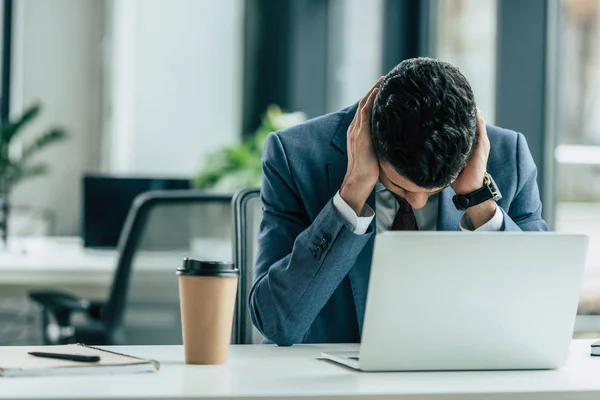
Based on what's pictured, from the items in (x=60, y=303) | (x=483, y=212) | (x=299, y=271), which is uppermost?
(x=483, y=212)

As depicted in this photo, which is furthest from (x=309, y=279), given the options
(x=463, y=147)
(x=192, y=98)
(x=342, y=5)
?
(x=192, y=98)

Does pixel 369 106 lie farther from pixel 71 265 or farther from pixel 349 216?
pixel 71 265

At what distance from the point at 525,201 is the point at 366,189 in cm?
41

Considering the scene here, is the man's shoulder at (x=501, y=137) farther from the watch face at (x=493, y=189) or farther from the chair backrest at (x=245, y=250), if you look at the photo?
the chair backrest at (x=245, y=250)

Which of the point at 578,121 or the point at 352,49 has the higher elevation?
the point at 352,49

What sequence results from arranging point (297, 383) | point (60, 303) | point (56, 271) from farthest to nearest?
point (56, 271), point (60, 303), point (297, 383)

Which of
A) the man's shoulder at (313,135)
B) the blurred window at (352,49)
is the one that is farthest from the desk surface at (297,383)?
the blurred window at (352,49)

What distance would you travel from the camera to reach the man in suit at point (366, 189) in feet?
4.63

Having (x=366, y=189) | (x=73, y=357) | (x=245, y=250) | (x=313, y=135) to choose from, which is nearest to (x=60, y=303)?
(x=245, y=250)

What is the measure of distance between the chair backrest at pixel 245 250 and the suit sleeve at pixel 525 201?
19.3 inches

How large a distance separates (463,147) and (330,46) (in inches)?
159

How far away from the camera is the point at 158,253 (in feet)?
9.35

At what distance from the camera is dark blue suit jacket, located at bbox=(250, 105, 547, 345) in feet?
5.08

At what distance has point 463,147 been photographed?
4.64 feet
